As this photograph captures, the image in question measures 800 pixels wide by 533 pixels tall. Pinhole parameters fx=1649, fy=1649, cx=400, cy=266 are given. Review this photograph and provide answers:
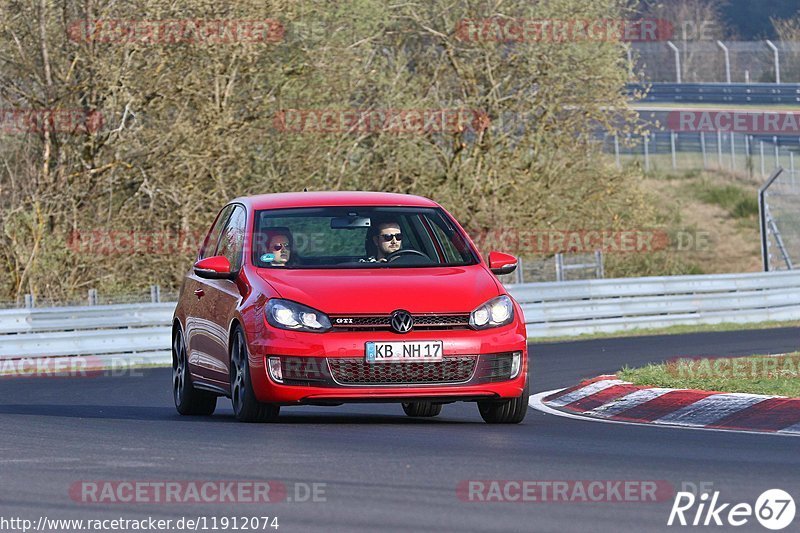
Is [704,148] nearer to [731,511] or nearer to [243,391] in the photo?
[243,391]

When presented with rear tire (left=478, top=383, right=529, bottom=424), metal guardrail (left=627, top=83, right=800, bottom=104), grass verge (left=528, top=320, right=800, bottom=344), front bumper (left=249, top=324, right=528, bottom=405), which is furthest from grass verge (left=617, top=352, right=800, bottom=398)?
metal guardrail (left=627, top=83, right=800, bottom=104)

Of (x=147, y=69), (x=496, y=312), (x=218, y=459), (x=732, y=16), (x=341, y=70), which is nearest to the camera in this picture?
(x=218, y=459)

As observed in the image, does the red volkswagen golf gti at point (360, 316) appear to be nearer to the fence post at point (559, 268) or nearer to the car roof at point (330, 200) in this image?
the car roof at point (330, 200)

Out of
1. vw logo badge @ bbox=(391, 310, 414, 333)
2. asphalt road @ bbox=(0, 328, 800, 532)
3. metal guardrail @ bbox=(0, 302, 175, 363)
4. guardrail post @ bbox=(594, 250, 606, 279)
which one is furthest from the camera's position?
guardrail post @ bbox=(594, 250, 606, 279)

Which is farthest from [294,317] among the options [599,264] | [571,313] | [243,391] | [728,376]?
[599,264]

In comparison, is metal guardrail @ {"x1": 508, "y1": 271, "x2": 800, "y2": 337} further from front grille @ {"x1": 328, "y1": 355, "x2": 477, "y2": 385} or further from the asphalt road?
front grille @ {"x1": 328, "y1": 355, "x2": 477, "y2": 385}

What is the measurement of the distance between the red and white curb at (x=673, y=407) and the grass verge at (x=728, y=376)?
28cm

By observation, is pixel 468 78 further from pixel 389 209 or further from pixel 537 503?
pixel 537 503

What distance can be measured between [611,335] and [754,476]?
18.5m

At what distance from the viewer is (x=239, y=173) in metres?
28.8

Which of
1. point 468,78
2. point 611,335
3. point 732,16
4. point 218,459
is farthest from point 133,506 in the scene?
point 732,16

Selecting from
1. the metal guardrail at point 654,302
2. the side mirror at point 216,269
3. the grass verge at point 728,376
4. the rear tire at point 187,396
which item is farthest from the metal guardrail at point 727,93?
the side mirror at point 216,269

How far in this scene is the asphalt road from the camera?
6727mm

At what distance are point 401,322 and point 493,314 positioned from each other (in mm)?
677
